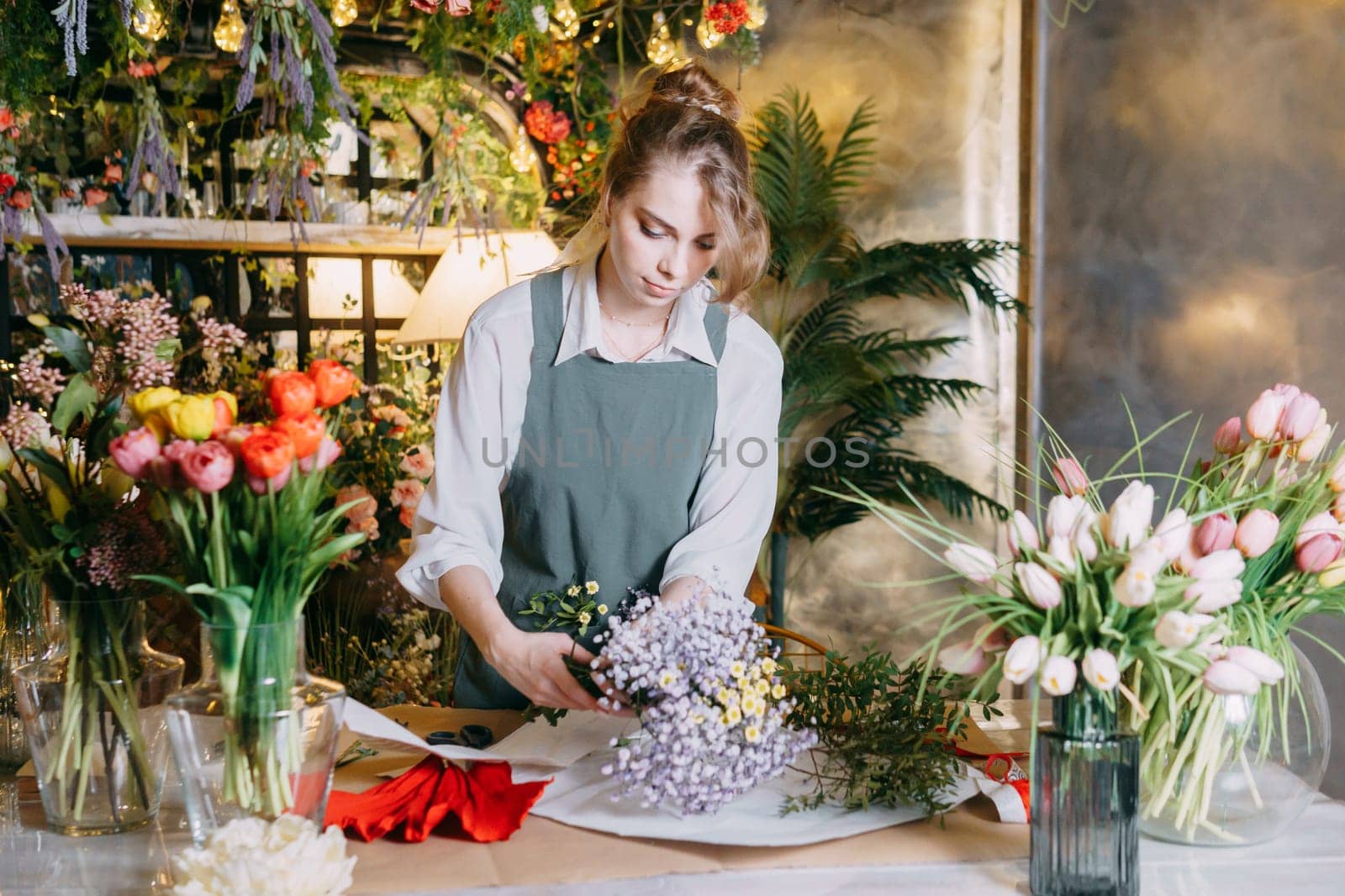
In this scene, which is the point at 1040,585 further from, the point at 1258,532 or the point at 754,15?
the point at 754,15

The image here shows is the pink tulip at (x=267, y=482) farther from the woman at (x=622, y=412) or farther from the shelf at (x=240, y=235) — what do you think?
the shelf at (x=240, y=235)

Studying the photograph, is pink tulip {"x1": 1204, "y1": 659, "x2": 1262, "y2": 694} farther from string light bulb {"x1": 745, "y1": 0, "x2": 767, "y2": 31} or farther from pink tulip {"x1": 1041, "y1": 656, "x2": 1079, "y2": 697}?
string light bulb {"x1": 745, "y1": 0, "x2": 767, "y2": 31}

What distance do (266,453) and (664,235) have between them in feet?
2.44

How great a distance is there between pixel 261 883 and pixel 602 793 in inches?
16.8

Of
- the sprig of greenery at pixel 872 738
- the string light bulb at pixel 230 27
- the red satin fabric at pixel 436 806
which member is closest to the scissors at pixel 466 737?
the red satin fabric at pixel 436 806

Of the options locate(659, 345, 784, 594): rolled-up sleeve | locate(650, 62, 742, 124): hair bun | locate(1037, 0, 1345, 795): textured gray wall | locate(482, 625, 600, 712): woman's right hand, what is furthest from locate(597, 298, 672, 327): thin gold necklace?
locate(1037, 0, 1345, 795): textured gray wall

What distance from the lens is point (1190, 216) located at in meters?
3.10

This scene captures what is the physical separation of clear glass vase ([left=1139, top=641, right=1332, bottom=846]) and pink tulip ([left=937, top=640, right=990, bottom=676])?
190mm

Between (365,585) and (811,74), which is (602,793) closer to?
(365,585)

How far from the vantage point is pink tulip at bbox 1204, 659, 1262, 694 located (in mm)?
1090

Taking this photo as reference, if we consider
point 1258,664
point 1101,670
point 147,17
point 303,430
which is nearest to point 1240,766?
point 1258,664

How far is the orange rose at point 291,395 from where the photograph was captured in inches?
42.1

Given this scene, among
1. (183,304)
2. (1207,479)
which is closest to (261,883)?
(1207,479)

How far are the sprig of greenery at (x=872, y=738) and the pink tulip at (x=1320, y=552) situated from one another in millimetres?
394
